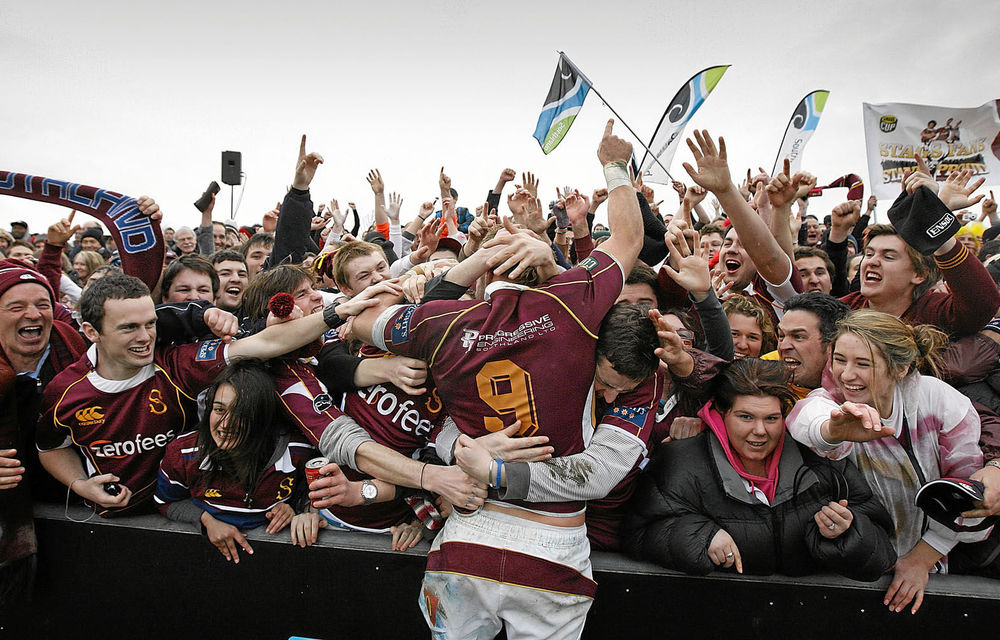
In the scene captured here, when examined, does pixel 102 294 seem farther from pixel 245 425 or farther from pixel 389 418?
pixel 389 418

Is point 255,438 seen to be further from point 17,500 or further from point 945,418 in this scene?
point 945,418

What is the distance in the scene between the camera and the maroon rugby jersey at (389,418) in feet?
8.71

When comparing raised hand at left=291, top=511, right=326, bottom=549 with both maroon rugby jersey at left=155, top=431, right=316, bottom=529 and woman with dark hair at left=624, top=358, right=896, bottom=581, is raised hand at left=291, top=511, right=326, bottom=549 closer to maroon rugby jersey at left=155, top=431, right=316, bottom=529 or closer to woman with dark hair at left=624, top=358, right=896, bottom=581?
maroon rugby jersey at left=155, top=431, right=316, bottom=529

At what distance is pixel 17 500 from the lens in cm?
292

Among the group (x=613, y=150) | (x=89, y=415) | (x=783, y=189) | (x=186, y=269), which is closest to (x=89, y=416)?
(x=89, y=415)

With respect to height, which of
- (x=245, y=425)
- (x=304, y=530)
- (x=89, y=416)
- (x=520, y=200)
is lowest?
(x=304, y=530)

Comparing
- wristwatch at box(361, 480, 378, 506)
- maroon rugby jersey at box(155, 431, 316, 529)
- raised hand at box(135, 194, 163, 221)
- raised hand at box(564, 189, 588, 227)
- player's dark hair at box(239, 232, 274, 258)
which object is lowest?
maroon rugby jersey at box(155, 431, 316, 529)

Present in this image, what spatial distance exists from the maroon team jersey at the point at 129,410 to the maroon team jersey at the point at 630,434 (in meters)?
1.92

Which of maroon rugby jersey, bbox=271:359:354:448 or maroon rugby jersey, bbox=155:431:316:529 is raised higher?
maroon rugby jersey, bbox=271:359:354:448

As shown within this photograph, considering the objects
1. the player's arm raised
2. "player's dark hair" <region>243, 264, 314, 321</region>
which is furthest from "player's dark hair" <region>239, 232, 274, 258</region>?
the player's arm raised

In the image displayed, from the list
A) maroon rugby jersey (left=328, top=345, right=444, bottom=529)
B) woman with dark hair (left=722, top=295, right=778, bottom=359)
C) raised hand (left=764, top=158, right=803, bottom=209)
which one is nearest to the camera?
maroon rugby jersey (left=328, top=345, right=444, bottom=529)

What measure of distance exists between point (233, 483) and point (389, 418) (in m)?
0.85

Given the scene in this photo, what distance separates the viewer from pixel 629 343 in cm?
214

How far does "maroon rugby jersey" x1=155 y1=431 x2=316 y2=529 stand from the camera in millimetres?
2760
